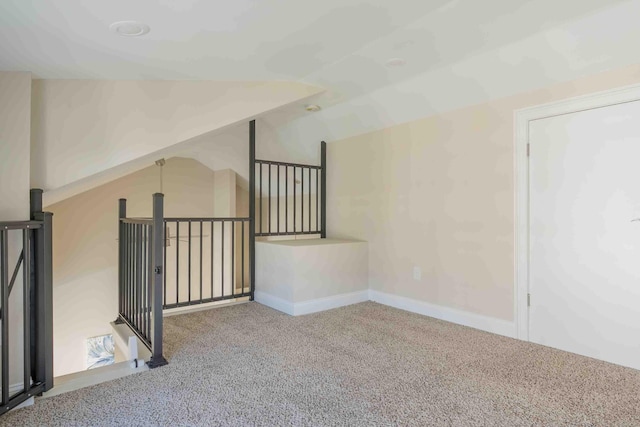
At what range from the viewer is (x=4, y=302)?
5.95 ft

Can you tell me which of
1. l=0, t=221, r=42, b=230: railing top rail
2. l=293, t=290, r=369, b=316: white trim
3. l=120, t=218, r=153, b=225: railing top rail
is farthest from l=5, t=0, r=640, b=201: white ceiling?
l=293, t=290, r=369, b=316: white trim

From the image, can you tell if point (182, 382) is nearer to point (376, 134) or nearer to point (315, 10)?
point (315, 10)

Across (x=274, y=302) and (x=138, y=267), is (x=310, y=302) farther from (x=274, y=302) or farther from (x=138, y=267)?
(x=138, y=267)

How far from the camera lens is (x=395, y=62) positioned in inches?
109

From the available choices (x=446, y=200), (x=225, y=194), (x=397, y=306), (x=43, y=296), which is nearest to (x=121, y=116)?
(x=43, y=296)

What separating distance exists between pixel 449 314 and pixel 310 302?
1.27 metres

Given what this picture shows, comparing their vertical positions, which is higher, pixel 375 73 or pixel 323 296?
pixel 375 73

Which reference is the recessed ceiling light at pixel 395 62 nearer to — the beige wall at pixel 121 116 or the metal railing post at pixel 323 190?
the beige wall at pixel 121 116

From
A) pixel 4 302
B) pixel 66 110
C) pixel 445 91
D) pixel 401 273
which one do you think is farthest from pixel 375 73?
pixel 4 302

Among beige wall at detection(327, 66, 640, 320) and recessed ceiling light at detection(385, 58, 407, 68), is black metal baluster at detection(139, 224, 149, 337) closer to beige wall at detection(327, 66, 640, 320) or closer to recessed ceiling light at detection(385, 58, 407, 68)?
recessed ceiling light at detection(385, 58, 407, 68)

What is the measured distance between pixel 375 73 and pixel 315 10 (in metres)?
1.15

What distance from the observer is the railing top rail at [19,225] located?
5.96ft

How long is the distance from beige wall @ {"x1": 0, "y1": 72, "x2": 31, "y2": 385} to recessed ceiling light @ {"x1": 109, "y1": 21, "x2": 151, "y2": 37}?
781 millimetres

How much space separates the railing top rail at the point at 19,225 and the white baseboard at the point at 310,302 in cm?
211
